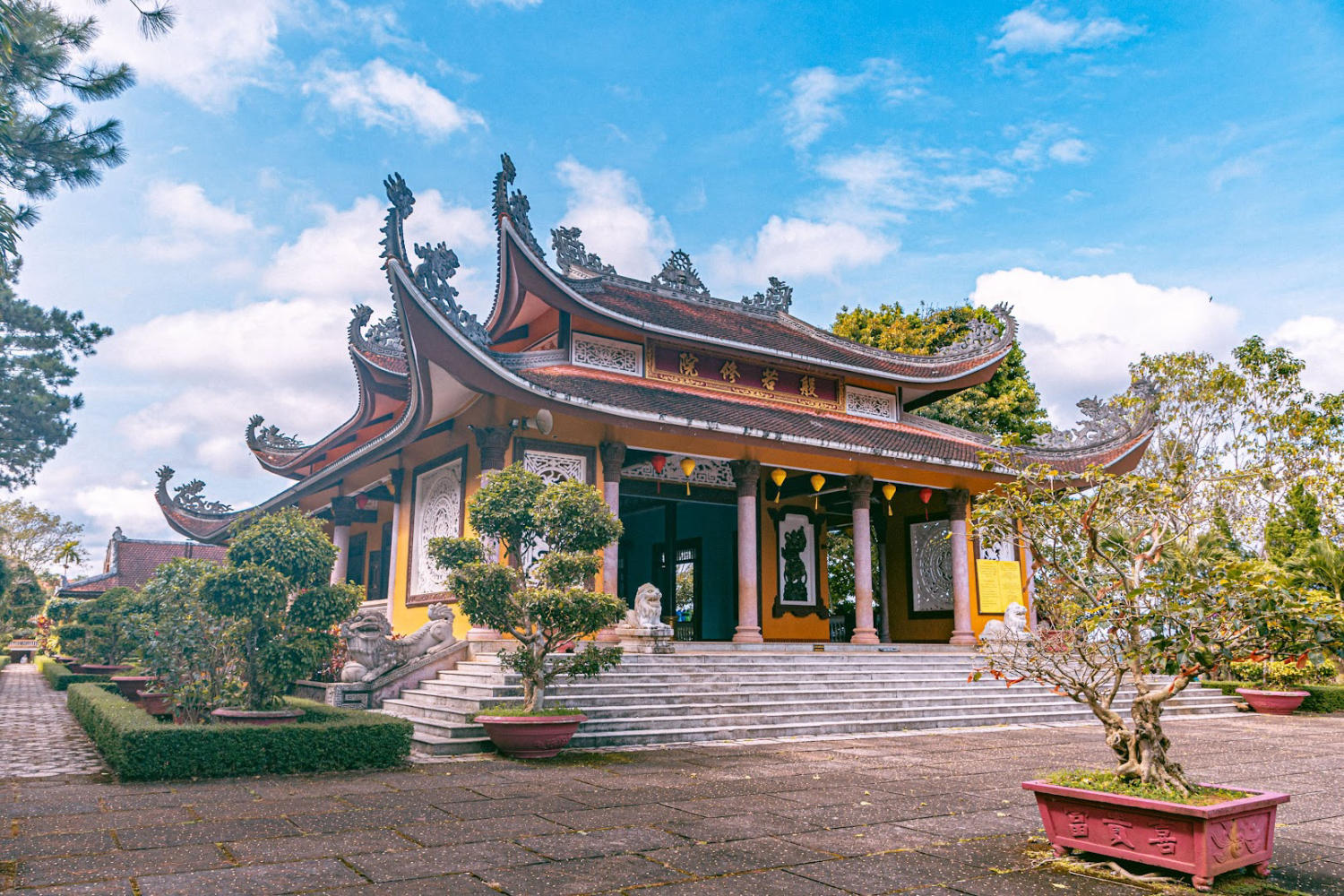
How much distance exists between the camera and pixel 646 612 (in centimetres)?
1230

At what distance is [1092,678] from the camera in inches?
202

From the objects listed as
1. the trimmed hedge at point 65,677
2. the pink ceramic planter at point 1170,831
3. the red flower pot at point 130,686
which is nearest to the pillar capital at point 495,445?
the red flower pot at point 130,686

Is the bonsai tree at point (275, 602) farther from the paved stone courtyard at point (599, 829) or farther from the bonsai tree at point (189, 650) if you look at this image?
the paved stone courtyard at point (599, 829)

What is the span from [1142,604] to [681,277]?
47.2ft

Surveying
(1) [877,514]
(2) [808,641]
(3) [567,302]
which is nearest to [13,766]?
(3) [567,302]

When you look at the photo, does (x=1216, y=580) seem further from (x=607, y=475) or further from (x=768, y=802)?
(x=607, y=475)

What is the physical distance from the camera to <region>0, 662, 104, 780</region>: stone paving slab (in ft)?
26.5

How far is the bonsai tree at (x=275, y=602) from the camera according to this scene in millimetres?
8609

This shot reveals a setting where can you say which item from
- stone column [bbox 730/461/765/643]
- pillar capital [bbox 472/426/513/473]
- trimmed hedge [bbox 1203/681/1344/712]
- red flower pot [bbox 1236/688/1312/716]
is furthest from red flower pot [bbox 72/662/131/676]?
red flower pot [bbox 1236/688/1312/716]

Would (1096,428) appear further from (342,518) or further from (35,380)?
(35,380)

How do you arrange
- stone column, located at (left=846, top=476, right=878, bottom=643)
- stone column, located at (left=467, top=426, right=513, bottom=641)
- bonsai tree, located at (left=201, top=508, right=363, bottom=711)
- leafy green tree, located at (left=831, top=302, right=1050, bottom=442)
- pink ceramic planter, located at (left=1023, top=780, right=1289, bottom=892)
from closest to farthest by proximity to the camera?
pink ceramic planter, located at (left=1023, top=780, right=1289, bottom=892) → bonsai tree, located at (left=201, top=508, right=363, bottom=711) → stone column, located at (left=467, top=426, right=513, bottom=641) → stone column, located at (left=846, top=476, right=878, bottom=643) → leafy green tree, located at (left=831, top=302, right=1050, bottom=442)

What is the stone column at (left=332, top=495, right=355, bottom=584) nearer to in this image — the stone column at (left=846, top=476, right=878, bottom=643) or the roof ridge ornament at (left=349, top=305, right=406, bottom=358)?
the roof ridge ornament at (left=349, top=305, right=406, bottom=358)

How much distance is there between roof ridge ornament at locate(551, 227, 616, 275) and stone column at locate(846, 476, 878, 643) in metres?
6.23

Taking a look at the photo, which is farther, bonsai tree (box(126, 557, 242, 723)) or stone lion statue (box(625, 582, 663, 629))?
stone lion statue (box(625, 582, 663, 629))
